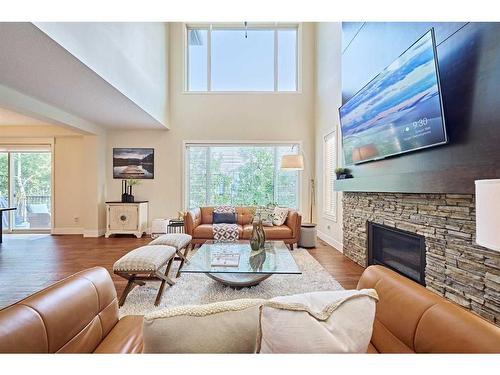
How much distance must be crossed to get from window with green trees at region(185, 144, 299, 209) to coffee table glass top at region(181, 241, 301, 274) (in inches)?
113

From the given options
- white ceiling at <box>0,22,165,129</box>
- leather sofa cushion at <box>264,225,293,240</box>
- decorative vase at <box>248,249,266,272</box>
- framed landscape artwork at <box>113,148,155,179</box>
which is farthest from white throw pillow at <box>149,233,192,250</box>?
framed landscape artwork at <box>113,148,155,179</box>

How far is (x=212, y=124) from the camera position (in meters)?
6.13

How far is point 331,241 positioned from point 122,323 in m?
4.21

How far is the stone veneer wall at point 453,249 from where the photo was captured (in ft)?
5.46

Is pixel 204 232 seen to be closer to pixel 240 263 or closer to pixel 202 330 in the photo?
pixel 240 263

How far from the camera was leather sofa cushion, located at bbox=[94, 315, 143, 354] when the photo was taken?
1078 mm

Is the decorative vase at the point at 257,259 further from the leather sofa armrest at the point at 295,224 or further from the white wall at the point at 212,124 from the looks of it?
the white wall at the point at 212,124

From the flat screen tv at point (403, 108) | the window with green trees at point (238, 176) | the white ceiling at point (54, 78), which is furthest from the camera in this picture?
the window with green trees at point (238, 176)

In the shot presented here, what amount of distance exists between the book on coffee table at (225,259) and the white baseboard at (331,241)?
2.29 metres

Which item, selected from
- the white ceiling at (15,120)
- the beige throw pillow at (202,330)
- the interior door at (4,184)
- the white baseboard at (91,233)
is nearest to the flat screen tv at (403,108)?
the beige throw pillow at (202,330)

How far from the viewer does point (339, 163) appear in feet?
14.7

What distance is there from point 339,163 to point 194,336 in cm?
421

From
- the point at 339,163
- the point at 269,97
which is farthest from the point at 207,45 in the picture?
the point at 339,163

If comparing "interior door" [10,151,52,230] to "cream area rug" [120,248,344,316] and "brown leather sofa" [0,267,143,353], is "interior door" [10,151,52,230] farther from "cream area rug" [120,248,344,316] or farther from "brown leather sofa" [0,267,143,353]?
"brown leather sofa" [0,267,143,353]
